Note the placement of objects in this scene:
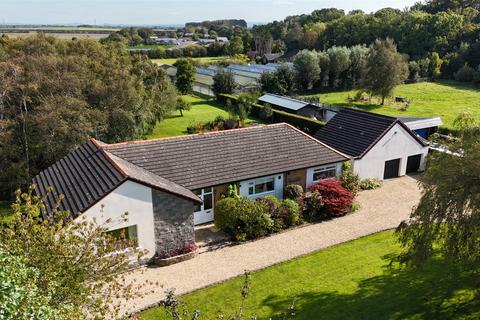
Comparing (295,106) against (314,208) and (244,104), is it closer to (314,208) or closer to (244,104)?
(244,104)

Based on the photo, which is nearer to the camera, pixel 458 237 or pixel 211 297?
pixel 458 237

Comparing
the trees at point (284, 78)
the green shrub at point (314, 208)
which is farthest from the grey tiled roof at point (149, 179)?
the trees at point (284, 78)

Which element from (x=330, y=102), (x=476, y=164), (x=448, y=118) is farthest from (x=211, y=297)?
(x=330, y=102)

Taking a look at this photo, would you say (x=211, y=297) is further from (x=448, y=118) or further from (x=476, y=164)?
(x=448, y=118)

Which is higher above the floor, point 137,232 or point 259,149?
point 259,149

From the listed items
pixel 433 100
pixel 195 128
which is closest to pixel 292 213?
pixel 195 128

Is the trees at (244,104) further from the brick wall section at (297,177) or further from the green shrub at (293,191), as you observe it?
the green shrub at (293,191)
